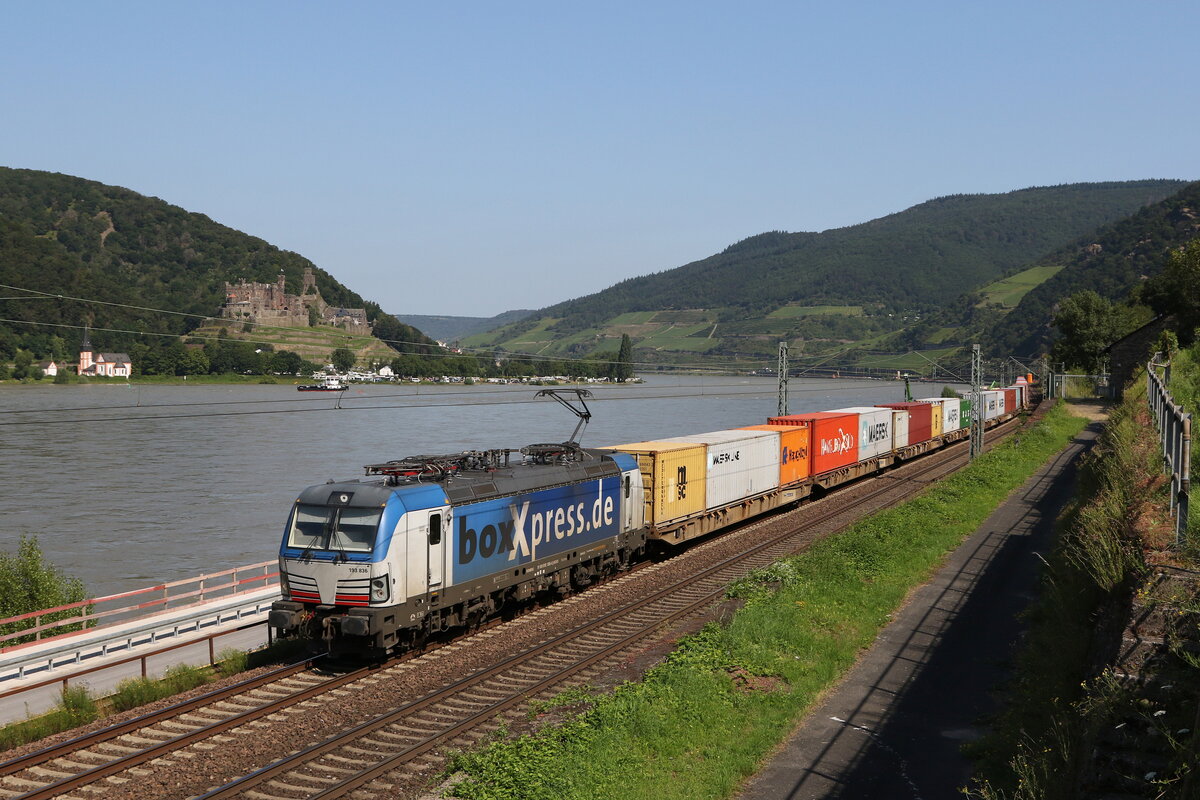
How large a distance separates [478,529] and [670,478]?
10114 mm

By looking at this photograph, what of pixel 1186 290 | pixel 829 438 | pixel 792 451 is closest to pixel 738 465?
pixel 792 451

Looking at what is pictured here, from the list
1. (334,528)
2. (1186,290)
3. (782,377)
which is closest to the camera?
(334,528)

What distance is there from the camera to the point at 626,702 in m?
14.6

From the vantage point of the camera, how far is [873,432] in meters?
48.8

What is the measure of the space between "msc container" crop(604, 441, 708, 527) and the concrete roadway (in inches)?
315

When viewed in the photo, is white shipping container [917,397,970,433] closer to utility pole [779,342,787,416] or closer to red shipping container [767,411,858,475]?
utility pole [779,342,787,416]

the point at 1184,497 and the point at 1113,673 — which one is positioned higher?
the point at 1184,497

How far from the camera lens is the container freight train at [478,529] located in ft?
57.4

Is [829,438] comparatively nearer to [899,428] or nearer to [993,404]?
[899,428]

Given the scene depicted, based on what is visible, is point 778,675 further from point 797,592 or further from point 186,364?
point 186,364

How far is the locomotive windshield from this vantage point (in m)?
17.5

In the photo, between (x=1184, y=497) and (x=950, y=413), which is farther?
(x=950, y=413)

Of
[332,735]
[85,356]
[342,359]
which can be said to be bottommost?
[332,735]

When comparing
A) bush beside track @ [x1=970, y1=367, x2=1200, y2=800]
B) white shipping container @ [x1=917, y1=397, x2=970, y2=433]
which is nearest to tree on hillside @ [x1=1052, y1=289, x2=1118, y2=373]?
white shipping container @ [x1=917, y1=397, x2=970, y2=433]
